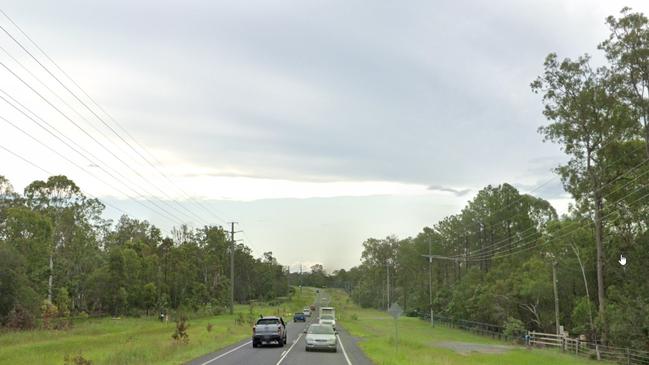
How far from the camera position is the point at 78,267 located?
89.5 metres

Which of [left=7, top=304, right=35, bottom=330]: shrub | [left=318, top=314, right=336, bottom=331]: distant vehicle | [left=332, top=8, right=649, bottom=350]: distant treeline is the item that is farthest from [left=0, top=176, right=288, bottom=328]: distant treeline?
[left=332, top=8, right=649, bottom=350]: distant treeline

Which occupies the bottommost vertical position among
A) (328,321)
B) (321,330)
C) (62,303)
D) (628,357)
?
(328,321)

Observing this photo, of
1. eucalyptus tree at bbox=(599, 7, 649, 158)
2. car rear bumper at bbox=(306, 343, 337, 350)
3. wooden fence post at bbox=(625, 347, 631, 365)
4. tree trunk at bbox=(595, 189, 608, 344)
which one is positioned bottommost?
wooden fence post at bbox=(625, 347, 631, 365)

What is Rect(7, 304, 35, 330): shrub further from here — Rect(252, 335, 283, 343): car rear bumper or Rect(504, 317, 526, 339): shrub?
Rect(504, 317, 526, 339): shrub

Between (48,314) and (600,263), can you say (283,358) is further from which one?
(48,314)

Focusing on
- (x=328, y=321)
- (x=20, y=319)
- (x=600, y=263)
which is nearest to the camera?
(x=600, y=263)

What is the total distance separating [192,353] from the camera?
3127 centimetres

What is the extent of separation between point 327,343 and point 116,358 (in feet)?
39.0

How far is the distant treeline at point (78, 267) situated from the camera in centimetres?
5775

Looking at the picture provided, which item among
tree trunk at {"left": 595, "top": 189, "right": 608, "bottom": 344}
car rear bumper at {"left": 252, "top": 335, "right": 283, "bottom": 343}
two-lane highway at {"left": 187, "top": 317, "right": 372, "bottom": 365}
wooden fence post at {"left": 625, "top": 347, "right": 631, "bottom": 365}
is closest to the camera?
two-lane highway at {"left": 187, "top": 317, "right": 372, "bottom": 365}

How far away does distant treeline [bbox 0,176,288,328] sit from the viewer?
189ft

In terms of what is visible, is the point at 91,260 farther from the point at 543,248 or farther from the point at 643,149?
the point at 643,149

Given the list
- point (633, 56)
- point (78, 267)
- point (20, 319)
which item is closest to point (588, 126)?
point (633, 56)

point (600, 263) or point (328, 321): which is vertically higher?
point (600, 263)
